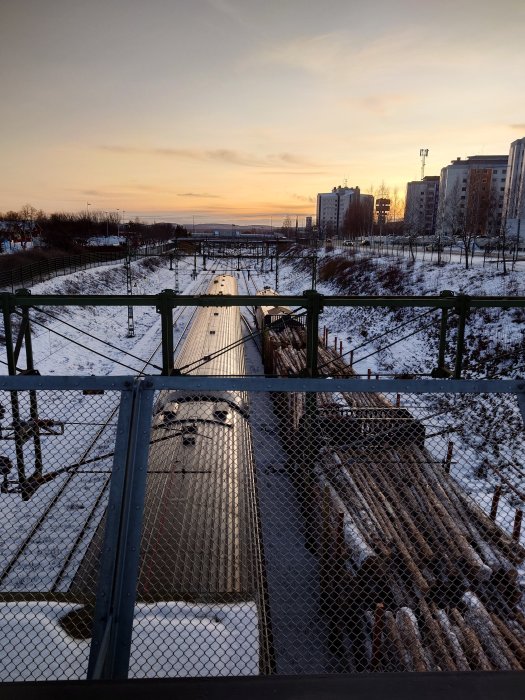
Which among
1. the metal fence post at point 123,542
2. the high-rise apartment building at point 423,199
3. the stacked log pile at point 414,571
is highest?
the high-rise apartment building at point 423,199

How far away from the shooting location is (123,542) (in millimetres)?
3049

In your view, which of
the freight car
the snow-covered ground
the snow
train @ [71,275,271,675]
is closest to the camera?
the snow

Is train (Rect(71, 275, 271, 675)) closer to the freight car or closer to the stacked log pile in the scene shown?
the freight car

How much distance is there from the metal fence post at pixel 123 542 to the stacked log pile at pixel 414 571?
3.49m

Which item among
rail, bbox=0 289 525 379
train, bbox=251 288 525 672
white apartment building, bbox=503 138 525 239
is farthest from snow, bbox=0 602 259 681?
white apartment building, bbox=503 138 525 239

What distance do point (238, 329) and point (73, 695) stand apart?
18.8m

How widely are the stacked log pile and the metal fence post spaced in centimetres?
349

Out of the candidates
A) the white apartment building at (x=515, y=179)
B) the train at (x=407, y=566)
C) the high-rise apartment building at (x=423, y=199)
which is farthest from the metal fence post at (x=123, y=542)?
the high-rise apartment building at (x=423, y=199)

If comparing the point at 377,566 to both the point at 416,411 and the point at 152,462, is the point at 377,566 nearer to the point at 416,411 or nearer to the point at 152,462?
the point at 152,462

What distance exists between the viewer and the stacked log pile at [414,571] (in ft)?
22.9

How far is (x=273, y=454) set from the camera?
1398 centimetres

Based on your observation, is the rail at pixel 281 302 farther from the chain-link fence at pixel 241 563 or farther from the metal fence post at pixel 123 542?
the metal fence post at pixel 123 542

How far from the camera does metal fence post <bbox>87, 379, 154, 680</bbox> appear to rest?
2838mm

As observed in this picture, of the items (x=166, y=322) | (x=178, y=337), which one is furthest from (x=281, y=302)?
(x=178, y=337)
